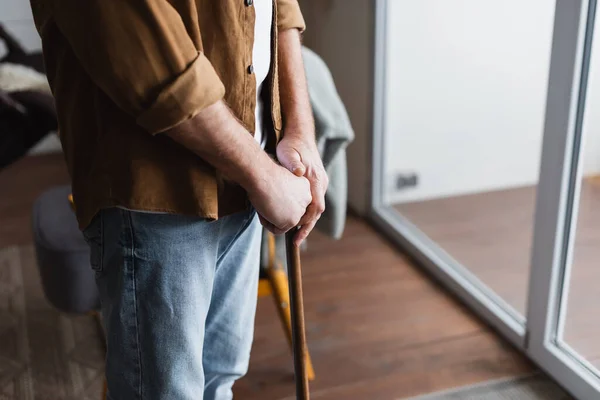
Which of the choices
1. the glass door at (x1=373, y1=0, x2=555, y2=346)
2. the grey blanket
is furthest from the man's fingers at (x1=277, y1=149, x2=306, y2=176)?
the glass door at (x1=373, y1=0, x2=555, y2=346)

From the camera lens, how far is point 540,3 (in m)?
2.20

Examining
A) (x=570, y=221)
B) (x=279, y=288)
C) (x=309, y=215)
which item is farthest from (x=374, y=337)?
(x=309, y=215)

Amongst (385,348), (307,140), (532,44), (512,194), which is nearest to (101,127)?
(307,140)

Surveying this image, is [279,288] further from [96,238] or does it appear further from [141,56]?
[141,56]

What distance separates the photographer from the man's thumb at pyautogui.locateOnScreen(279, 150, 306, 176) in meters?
1.03

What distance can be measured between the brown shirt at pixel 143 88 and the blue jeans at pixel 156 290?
0.04 metres

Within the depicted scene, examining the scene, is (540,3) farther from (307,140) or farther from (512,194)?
(307,140)

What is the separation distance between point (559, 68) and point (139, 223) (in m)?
1.18

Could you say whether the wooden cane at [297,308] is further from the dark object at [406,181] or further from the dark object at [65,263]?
the dark object at [406,181]

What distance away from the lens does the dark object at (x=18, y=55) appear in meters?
3.37

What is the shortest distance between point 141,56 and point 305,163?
347mm

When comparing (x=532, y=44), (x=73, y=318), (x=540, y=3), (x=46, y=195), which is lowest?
(x=73, y=318)

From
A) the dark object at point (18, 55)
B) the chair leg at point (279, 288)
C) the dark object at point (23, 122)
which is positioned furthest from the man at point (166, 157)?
the dark object at point (18, 55)

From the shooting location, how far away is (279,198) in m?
0.97
